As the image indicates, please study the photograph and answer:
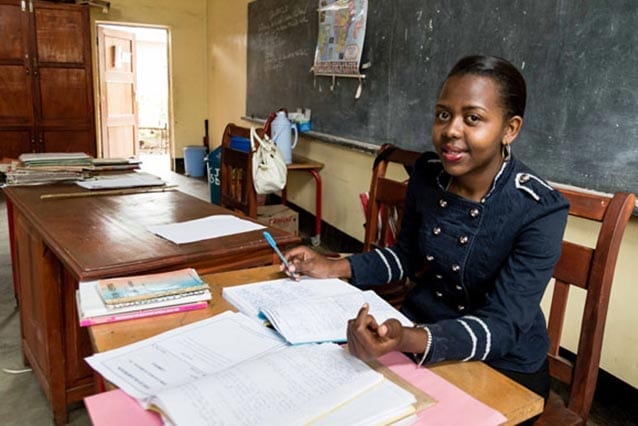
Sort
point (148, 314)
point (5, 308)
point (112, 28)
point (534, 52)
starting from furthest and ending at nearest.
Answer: point (112, 28) → point (5, 308) → point (534, 52) → point (148, 314)

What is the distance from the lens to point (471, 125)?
0.99m

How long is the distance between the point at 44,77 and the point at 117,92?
114cm

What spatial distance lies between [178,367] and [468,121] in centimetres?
66

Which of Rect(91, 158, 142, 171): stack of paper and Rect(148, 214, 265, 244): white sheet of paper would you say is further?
Rect(91, 158, 142, 171): stack of paper

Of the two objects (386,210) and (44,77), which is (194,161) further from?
(386,210)

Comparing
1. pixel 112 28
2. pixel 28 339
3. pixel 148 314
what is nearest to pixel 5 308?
pixel 28 339

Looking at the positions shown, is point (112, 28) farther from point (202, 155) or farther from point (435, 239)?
point (435, 239)

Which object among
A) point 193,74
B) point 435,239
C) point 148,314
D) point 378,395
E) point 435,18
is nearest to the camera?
point 378,395

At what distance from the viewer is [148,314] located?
0.97 meters

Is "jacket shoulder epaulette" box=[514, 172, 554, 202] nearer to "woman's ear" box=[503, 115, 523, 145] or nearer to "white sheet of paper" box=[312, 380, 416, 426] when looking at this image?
"woman's ear" box=[503, 115, 523, 145]

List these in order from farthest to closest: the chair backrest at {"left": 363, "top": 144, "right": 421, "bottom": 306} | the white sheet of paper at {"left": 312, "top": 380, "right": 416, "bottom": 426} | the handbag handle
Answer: the handbag handle, the chair backrest at {"left": 363, "top": 144, "right": 421, "bottom": 306}, the white sheet of paper at {"left": 312, "top": 380, "right": 416, "bottom": 426}

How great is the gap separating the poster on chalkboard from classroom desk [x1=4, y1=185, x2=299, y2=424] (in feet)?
5.25

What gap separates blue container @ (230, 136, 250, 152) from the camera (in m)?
3.21

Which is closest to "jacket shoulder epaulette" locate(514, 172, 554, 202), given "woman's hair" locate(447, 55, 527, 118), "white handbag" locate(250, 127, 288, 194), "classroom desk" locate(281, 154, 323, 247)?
"woman's hair" locate(447, 55, 527, 118)
